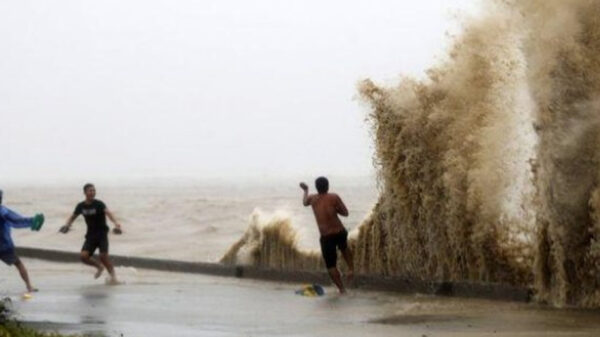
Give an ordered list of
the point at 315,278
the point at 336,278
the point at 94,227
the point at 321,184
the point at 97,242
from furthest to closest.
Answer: the point at 97,242, the point at 94,227, the point at 315,278, the point at 321,184, the point at 336,278

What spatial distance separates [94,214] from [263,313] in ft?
24.0

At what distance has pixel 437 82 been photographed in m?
21.9

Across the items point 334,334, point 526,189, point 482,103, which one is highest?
point 482,103

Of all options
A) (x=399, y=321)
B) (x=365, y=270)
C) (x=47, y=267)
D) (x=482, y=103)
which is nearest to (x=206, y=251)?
(x=47, y=267)

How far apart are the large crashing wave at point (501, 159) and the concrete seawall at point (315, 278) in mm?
386

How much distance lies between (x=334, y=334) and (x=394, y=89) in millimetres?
8056

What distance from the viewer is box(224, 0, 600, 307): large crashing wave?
713 inches

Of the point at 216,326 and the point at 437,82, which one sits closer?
the point at 216,326

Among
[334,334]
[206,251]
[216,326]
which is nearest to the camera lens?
[334,334]

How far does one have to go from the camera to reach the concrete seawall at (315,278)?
19312mm

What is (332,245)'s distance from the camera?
69.8 ft

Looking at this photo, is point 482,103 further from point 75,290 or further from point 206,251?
point 206,251

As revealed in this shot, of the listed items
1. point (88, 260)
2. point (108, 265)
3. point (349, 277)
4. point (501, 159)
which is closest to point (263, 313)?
point (349, 277)

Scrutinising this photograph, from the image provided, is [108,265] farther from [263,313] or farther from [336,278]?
[263,313]
